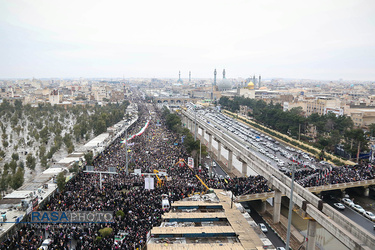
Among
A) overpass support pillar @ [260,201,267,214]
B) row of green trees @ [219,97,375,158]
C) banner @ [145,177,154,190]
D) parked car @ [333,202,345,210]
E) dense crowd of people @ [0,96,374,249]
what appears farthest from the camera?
row of green trees @ [219,97,375,158]

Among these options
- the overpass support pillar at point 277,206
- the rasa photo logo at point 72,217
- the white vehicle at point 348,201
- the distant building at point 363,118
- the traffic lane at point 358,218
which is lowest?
the traffic lane at point 358,218

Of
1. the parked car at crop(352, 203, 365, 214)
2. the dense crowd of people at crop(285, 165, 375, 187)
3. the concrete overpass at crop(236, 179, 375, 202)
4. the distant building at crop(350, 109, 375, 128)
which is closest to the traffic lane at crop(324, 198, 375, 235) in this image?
the parked car at crop(352, 203, 365, 214)

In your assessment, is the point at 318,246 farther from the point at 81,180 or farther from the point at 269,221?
the point at 81,180

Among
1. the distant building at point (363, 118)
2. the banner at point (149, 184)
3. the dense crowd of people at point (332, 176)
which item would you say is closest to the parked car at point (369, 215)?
the dense crowd of people at point (332, 176)

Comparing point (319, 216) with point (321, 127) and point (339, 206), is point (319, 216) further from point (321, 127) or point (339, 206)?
point (321, 127)

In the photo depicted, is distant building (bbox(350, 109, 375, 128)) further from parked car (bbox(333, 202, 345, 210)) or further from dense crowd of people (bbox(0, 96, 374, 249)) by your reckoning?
parked car (bbox(333, 202, 345, 210))

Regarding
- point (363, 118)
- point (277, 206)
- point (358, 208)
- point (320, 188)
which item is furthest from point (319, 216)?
point (363, 118)

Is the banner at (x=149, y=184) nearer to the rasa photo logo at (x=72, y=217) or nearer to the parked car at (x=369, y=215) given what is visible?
the rasa photo logo at (x=72, y=217)
